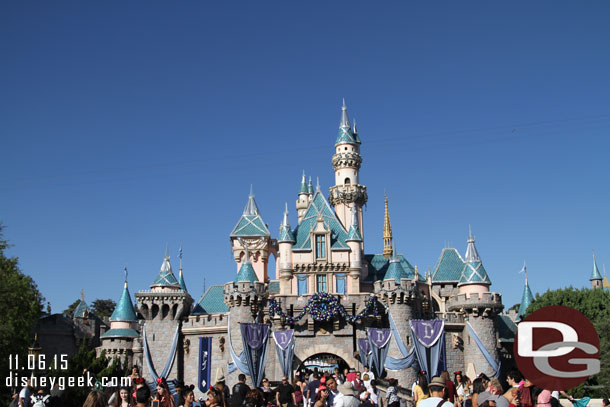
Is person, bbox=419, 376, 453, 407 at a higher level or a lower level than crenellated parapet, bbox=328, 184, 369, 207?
lower

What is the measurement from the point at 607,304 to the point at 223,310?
2492 centimetres

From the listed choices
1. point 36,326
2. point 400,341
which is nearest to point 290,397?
point 400,341

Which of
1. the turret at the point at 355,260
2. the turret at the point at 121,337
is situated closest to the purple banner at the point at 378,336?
the turret at the point at 355,260

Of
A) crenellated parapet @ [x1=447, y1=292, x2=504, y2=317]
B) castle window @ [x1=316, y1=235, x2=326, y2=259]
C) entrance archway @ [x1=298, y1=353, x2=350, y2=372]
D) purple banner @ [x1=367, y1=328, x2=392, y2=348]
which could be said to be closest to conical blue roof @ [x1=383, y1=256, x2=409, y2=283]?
purple banner @ [x1=367, y1=328, x2=392, y2=348]

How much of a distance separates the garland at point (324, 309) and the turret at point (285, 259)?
3944 mm

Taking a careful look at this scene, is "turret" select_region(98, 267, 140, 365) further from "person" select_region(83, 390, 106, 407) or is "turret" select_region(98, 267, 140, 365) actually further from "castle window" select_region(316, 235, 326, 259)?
"person" select_region(83, 390, 106, 407)

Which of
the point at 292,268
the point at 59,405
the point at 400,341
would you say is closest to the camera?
the point at 59,405

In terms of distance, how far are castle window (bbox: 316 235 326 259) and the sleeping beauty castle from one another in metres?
0.07

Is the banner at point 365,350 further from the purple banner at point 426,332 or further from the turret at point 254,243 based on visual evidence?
the turret at point 254,243

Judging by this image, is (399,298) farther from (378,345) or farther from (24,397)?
(24,397)

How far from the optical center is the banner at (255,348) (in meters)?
32.2

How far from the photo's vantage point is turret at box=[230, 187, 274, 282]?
45.9 m

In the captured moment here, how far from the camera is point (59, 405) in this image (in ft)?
36.9

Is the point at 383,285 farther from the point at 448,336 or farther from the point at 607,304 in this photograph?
the point at 607,304
